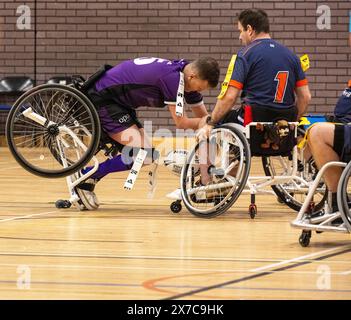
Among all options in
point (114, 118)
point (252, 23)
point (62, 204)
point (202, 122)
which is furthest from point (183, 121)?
point (62, 204)

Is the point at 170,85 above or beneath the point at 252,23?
beneath

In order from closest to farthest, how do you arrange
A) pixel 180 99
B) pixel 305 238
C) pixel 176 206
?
pixel 305 238, pixel 180 99, pixel 176 206

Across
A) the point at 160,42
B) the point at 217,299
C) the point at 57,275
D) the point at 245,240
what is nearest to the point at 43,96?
the point at 245,240

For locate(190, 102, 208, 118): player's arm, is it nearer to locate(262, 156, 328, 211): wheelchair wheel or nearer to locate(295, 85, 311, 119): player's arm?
locate(262, 156, 328, 211): wheelchair wheel

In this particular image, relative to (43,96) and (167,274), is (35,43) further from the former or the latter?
(167,274)

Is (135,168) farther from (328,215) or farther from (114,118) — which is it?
(328,215)

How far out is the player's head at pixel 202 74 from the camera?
619cm

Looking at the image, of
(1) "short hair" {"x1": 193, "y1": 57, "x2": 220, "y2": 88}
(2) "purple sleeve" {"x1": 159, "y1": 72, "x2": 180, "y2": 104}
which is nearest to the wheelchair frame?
(1) "short hair" {"x1": 193, "y1": 57, "x2": 220, "y2": 88}

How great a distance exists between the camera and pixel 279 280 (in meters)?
3.97

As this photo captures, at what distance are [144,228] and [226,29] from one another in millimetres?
8097

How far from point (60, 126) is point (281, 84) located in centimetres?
148

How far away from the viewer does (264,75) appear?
244 inches

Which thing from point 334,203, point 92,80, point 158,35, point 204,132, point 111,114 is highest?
point 158,35

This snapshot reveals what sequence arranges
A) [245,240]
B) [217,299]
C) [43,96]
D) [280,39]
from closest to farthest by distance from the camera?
[217,299], [245,240], [43,96], [280,39]
